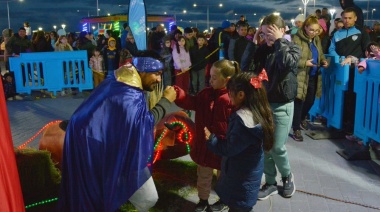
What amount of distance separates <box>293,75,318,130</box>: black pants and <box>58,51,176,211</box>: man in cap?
12.8 ft

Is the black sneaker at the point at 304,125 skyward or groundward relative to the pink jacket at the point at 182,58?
groundward

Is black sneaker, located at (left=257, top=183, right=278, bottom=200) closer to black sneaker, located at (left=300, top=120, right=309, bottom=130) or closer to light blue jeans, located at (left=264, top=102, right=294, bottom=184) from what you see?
light blue jeans, located at (left=264, top=102, right=294, bottom=184)

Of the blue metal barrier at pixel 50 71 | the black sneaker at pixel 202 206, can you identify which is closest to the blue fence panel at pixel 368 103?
the black sneaker at pixel 202 206

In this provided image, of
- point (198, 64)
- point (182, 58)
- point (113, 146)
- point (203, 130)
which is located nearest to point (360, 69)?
point (203, 130)

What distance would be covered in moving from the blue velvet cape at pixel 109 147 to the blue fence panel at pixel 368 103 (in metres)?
3.80

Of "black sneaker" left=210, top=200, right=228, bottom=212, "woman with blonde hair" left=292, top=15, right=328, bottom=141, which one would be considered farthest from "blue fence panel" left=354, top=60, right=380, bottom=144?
"black sneaker" left=210, top=200, right=228, bottom=212

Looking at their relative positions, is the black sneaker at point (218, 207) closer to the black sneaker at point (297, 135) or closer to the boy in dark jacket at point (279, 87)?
the boy in dark jacket at point (279, 87)

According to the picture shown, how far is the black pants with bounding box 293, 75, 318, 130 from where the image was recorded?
6528 mm

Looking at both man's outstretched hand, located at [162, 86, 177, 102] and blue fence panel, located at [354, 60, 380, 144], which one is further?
blue fence panel, located at [354, 60, 380, 144]

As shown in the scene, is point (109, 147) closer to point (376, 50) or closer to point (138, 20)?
point (138, 20)

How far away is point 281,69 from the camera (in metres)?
4.18

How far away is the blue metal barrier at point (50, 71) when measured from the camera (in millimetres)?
11516

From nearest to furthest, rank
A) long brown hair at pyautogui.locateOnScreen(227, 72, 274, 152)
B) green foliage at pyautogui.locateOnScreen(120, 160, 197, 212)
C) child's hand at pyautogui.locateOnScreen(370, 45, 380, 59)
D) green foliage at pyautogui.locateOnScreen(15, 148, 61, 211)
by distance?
long brown hair at pyautogui.locateOnScreen(227, 72, 274, 152) < green foliage at pyautogui.locateOnScreen(15, 148, 61, 211) < green foliage at pyautogui.locateOnScreen(120, 160, 197, 212) < child's hand at pyautogui.locateOnScreen(370, 45, 380, 59)

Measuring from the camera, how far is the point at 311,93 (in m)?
6.89
